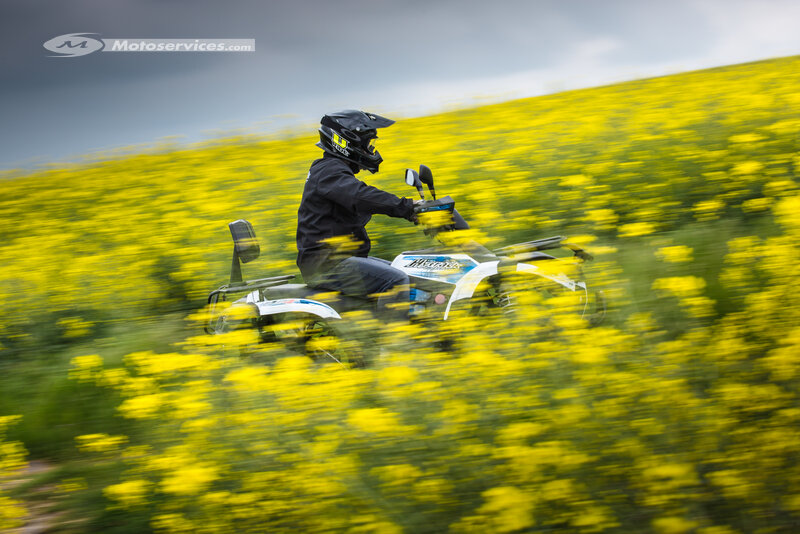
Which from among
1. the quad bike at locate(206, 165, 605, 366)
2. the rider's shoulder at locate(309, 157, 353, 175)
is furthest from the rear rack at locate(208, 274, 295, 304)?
the rider's shoulder at locate(309, 157, 353, 175)

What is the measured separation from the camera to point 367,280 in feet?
13.5

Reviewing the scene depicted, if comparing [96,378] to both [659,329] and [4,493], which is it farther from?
[659,329]

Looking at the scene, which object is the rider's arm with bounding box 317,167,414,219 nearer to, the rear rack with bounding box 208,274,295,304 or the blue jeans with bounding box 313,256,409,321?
the blue jeans with bounding box 313,256,409,321

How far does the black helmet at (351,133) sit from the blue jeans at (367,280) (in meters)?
0.69

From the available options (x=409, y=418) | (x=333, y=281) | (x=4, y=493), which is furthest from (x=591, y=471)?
(x=4, y=493)

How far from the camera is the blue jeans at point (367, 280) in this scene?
404 centimetres

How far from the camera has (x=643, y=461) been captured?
235 cm

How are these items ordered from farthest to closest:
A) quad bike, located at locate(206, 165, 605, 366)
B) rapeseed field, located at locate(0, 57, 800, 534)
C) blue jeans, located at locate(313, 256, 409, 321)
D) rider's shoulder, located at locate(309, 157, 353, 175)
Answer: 1. rider's shoulder, located at locate(309, 157, 353, 175)
2. blue jeans, located at locate(313, 256, 409, 321)
3. quad bike, located at locate(206, 165, 605, 366)
4. rapeseed field, located at locate(0, 57, 800, 534)

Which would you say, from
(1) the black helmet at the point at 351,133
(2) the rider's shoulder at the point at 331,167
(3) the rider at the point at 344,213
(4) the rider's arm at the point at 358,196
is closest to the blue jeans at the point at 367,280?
(3) the rider at the point at 344,213

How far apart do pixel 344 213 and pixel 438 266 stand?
728mm

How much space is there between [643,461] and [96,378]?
328cm

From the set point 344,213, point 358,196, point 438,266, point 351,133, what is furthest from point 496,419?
point 351,133

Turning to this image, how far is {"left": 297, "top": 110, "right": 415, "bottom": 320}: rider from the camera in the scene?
13.4ft

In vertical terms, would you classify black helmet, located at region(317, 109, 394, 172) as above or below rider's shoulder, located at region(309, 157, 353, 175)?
above
